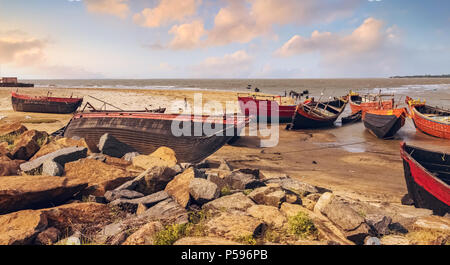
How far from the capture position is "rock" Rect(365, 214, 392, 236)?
515 cm

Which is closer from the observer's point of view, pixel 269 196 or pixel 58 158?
pixel 269 196

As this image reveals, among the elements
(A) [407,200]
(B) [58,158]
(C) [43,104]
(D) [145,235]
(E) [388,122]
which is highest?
(C) [43,104]

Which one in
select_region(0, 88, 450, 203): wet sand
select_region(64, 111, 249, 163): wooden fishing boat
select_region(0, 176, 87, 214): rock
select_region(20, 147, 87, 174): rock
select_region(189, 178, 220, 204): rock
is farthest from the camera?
select_region(64, 111, 249, 163): wooden fishing boat

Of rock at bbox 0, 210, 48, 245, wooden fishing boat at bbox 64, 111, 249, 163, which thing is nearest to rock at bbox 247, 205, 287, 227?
A: rock at bbox 0, 210, 48, 245

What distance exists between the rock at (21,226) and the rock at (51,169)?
2.33 m

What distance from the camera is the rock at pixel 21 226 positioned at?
13.9 ft

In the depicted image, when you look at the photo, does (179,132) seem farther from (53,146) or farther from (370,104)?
(370,104)

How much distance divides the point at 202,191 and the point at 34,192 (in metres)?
3.49

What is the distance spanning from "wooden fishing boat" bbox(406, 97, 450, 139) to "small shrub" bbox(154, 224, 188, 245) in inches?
861

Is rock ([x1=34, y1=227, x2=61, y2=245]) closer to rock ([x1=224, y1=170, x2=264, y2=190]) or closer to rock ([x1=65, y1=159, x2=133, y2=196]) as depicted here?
rock ([x1=65, y1=159, x2=133, y2=196])

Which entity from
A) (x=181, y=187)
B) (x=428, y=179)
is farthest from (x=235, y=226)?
(x=428, y=179)

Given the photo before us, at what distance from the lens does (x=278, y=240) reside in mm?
4496

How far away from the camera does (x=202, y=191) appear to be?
605cm
